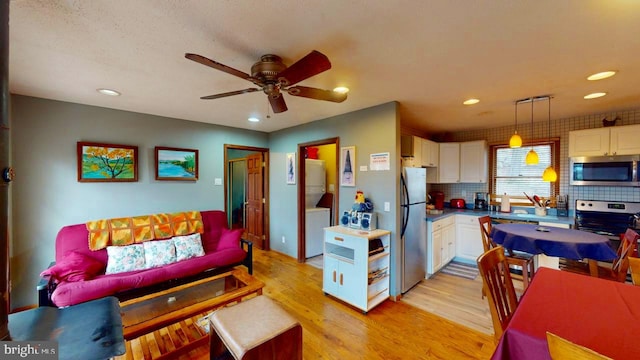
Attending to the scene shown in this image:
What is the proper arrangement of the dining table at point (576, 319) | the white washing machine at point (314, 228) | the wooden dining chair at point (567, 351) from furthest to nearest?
the white washing machine at point (314, 228) → the dining table at point (576, 319) → the wooden dining chair at point (567, 351)

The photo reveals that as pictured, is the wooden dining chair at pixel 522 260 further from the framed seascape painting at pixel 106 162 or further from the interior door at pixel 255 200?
the framed seascape painting at pixel 106 162

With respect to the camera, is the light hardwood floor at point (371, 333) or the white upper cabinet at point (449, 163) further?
the white upper cabinet at point (449, 163)

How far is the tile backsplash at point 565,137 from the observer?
124 inches

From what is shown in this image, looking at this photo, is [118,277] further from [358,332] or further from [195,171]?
[358,332]


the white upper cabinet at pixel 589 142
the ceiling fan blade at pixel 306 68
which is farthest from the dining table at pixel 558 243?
the ceiling fan blade at pixel 306 68

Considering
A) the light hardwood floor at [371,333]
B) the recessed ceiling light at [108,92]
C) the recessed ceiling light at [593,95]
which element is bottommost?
the light hardwood floor at [371,333]

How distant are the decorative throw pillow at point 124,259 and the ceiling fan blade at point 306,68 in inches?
95.4

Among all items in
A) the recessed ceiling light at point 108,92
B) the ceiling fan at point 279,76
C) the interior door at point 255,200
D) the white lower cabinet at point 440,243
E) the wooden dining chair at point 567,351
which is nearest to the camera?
the wooden dining chair at point 567,351

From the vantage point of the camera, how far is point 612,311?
3.64ft

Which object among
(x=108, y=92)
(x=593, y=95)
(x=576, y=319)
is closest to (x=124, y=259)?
(x=108, y=92)

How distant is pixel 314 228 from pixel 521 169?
3.51m

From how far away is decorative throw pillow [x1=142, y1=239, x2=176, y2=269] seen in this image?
266cm

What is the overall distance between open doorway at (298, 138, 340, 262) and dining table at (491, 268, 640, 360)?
7.86 feet

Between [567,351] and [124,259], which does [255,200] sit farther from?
[567,351]
